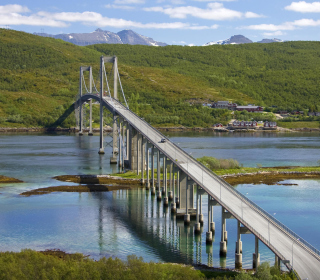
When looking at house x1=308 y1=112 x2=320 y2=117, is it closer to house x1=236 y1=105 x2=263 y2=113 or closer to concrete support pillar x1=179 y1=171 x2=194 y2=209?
house x1=236 y1=105 x2=263 y2=113

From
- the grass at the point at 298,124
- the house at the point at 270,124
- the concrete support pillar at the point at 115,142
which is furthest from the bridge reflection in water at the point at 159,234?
the grass at the point at 298,124

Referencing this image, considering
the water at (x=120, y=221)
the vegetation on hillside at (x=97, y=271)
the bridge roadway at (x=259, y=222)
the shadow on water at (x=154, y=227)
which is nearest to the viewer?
the vegetation on hillside at (x=97, y=271)

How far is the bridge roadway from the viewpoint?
2428 cm

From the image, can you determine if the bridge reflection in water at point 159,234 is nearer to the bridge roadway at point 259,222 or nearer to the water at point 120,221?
the water at point 120,221

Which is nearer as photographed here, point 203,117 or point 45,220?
point 45,220

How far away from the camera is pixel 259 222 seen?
29.2m

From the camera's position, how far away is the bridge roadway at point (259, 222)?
24281mm

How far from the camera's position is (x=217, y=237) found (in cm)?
3384

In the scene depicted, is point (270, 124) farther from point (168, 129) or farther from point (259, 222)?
point (259, 222)

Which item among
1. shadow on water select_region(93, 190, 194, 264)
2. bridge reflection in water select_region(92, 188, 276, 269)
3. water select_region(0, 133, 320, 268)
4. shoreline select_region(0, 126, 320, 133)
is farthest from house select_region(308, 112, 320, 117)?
bridge reflection in water select_region(92, 188, 276, 269)

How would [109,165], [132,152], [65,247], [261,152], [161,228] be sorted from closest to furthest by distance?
1. [65,247]
2. [161,228]
3. [132,152]
4. [109,165]
5. [261,152]

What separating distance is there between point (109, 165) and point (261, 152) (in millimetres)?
30708

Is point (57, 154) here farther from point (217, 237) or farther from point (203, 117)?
point (203, 117)

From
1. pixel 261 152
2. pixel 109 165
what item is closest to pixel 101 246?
pixel 109 165
